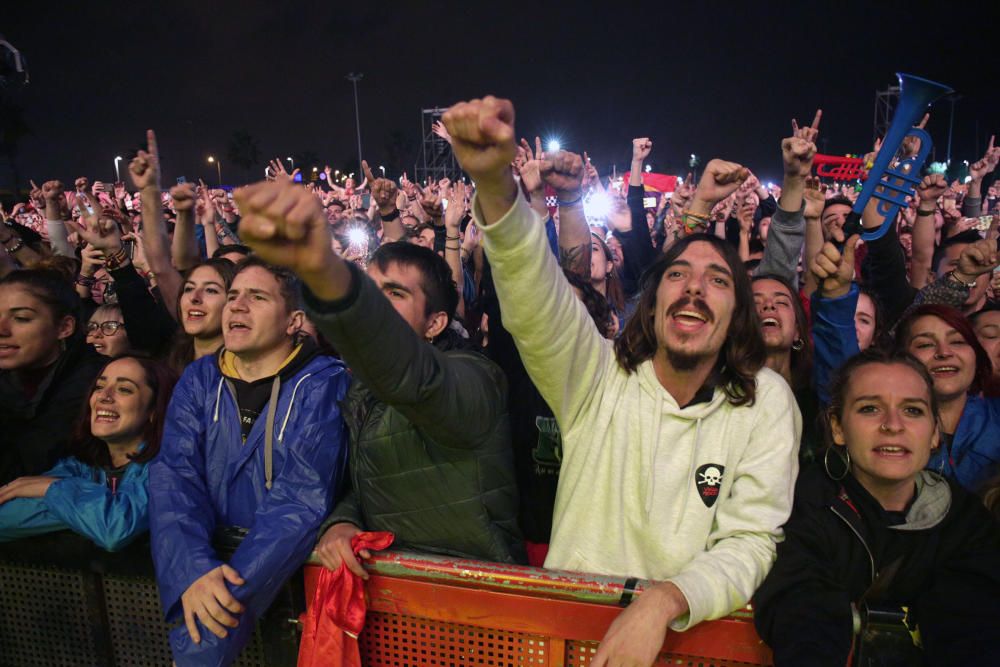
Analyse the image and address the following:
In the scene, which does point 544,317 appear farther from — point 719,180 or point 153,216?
point 153,216

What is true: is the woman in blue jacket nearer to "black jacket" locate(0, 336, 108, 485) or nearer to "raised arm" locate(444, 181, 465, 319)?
"black jacket" locate(0, 336, 108, 485)

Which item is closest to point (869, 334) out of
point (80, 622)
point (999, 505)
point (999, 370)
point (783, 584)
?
point (999, 370)

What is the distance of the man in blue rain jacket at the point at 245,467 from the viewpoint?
1.89 metres

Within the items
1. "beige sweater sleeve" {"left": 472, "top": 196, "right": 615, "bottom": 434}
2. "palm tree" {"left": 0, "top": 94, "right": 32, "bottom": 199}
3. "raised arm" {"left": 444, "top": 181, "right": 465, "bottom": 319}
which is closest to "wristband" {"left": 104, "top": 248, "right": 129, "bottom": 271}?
"raised arm" {"left": 444, "top": 181, "right": 465, "bottom": 319}

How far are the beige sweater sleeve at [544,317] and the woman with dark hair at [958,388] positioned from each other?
1.55m

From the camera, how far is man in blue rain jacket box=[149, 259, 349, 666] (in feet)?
6.19

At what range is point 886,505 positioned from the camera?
1.97 metres

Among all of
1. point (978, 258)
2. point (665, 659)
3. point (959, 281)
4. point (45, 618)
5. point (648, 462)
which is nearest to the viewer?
point (665, 659)

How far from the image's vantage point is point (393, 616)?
6.41 ft

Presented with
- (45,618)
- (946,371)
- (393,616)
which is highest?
(946,371)

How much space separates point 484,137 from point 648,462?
108 cm

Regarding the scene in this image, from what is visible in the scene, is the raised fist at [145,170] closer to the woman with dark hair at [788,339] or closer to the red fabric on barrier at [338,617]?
Result: the red fabric on barrier at [338,617]

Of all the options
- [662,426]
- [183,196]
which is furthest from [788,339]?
[183,196]

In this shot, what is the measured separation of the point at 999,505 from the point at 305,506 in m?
2.33
